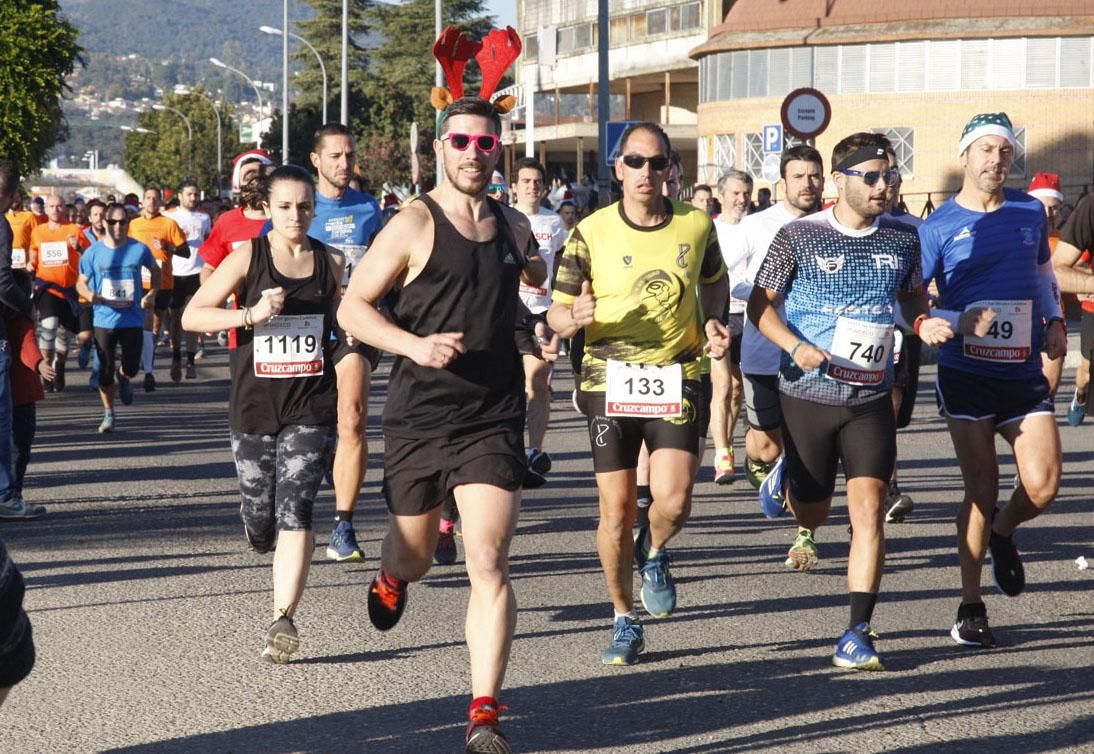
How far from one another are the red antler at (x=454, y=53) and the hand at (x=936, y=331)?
1982 millimetres

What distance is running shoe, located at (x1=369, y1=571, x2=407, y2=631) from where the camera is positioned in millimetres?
6020

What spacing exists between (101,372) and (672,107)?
55.3 meters

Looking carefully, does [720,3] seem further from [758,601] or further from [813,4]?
[758,601]

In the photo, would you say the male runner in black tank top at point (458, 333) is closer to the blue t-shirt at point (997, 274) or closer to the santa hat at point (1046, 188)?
the blue t-shirt at point (997, 274)

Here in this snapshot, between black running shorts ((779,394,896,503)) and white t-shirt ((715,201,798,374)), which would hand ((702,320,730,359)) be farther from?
white t-shirt ((715,201,798,374))

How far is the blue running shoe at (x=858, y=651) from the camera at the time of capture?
6293 millimetres

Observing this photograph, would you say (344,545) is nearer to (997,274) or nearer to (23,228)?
(997,274)

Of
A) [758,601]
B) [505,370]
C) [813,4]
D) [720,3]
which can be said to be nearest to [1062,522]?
[758,601]

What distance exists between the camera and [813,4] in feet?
170

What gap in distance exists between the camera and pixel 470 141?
18.1 feet

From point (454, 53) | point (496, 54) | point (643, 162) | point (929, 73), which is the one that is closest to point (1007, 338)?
point (643, 162)

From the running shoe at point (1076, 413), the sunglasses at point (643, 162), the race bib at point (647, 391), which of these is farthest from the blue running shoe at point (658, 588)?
the running shoe at point (1076, 413)

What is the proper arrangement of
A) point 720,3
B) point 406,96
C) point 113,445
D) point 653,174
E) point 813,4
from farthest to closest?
point 406,96 < point 720,3 < point 813,4 < point 113,445 < point 653,174

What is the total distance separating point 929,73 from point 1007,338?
146 feet
